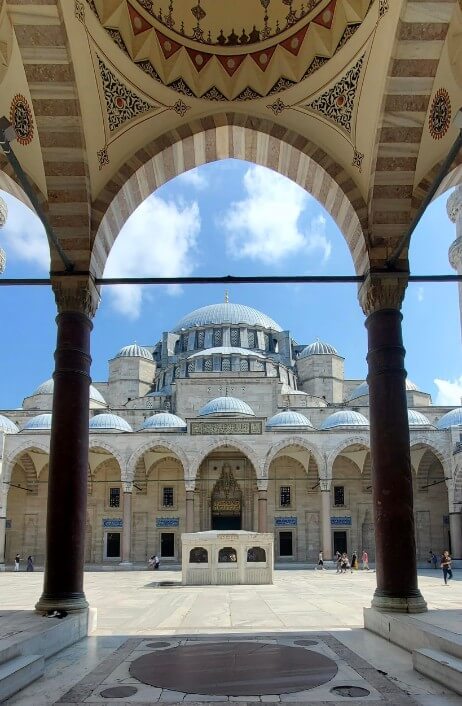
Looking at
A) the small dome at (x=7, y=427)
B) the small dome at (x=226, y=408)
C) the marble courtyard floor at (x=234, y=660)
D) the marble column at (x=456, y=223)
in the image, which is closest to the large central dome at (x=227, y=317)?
the small dome at (x=226, y=408)

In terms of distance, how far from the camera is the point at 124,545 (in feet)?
91.3

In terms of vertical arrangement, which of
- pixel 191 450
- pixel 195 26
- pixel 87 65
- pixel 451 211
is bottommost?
pixel 191 450

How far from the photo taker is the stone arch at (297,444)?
28.6 m

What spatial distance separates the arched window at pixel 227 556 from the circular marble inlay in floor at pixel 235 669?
37.8 feet

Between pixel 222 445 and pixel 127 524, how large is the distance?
17.1 ft

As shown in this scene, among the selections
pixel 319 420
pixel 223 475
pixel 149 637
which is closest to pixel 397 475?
pixel 149 637

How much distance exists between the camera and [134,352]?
1625 inches

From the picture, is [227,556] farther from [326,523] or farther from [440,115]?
[440,115]

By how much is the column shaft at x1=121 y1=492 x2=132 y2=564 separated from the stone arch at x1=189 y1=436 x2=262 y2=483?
2714 millimetres

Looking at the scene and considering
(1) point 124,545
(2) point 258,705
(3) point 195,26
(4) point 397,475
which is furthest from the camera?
(1) point 124,545

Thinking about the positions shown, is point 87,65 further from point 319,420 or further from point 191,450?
point 319,420

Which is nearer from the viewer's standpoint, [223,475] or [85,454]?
[85,454]

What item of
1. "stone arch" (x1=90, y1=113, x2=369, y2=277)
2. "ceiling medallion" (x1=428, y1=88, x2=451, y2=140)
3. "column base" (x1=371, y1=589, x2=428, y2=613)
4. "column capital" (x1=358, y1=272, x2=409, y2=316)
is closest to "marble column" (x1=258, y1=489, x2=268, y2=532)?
"stone arch" (x1=90, y1=113, x2=369, y2=277)

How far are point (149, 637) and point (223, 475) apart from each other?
24.6 m
